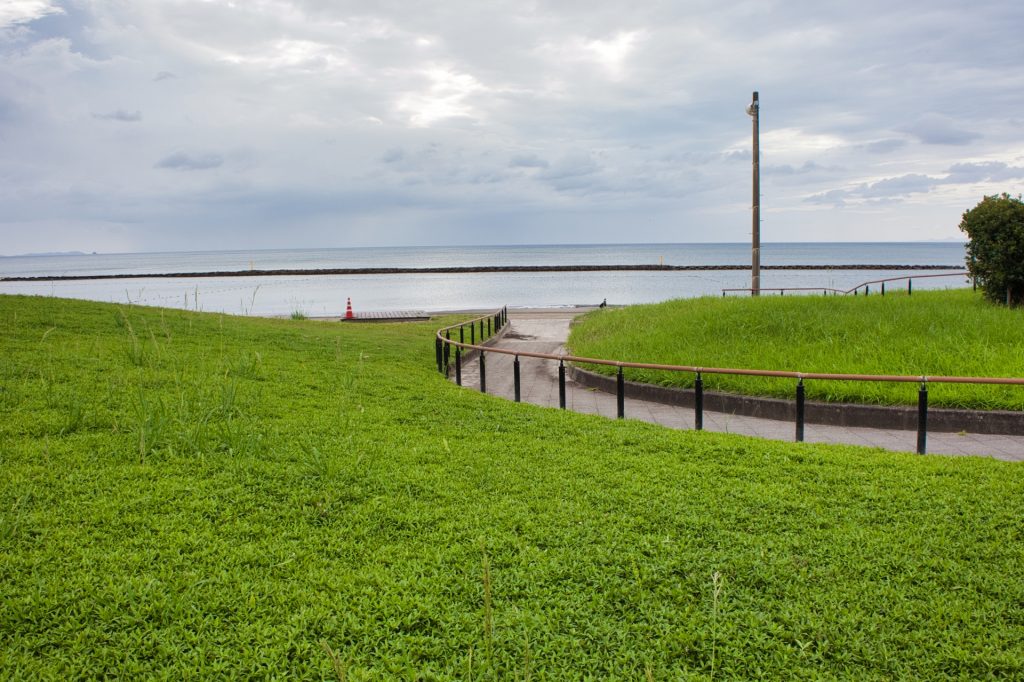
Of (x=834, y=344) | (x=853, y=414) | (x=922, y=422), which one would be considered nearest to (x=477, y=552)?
(x=922, y=422)

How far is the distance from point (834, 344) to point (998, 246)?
8.44 meters

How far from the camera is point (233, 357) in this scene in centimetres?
1154

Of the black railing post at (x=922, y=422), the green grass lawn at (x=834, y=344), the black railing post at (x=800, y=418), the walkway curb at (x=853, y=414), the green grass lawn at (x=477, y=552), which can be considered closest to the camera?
the green grass lawn at (x=477, y=552)

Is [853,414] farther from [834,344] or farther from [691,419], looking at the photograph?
[834,344]

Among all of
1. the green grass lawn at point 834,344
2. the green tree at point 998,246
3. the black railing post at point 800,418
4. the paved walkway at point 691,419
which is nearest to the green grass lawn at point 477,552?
the black railing post at point 800,418

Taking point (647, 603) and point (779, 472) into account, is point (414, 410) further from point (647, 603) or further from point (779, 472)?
point (647, 603)

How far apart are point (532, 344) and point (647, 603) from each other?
651 inches

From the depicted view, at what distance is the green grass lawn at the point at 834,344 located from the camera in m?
9.91

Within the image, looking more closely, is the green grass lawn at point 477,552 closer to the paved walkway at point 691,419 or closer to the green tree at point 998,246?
the paved walkway at point 691,419

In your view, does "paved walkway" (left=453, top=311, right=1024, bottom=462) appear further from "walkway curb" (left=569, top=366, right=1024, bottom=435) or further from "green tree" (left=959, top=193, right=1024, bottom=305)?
"green tree" (left=959, top=193, right=1024, bottom=305)

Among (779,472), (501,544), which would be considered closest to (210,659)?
(501,544)

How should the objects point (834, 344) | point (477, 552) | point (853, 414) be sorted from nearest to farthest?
point (477, 552) → point (853, 414) → point (834, 344)

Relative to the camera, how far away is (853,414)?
9422 millimetres

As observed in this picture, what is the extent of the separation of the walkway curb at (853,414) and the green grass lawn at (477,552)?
2446 mm
